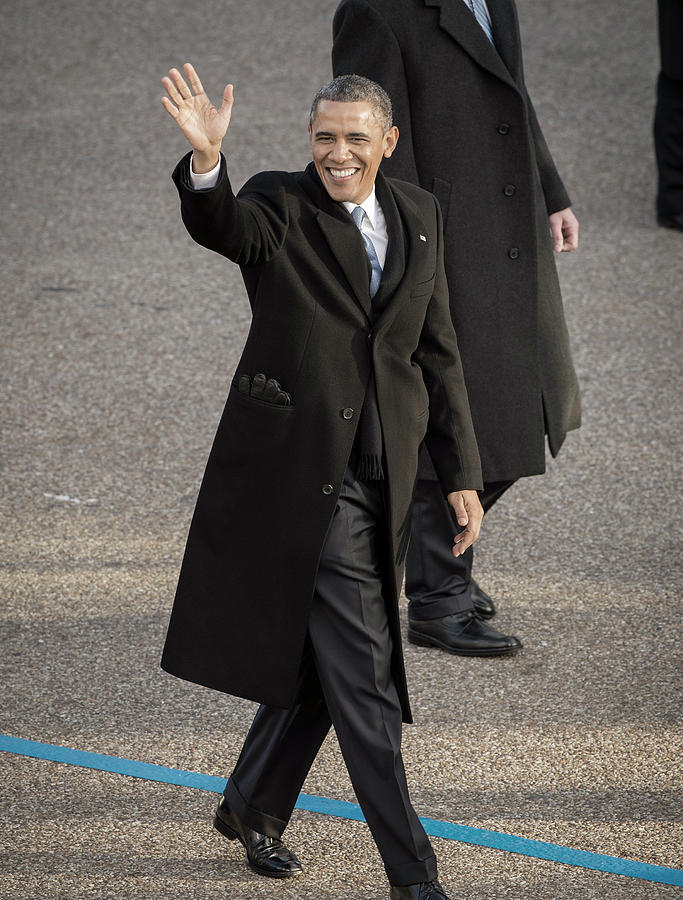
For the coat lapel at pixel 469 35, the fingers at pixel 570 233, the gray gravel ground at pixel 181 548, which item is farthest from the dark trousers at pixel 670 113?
the coat lapel at pixel 469 35

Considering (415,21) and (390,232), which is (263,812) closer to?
(390,232)

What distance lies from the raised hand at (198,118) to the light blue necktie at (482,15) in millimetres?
1517

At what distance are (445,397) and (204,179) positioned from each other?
2.61ft

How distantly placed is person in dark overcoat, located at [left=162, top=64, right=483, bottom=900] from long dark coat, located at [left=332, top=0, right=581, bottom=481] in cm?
100

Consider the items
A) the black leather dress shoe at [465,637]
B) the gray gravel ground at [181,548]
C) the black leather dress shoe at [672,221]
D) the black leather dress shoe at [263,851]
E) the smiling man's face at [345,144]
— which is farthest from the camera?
the black leather dress shoe at [672,221]

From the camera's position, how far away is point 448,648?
423 cm

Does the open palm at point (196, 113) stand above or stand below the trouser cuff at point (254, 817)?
above

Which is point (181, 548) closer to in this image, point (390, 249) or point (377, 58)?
point (377, 58)

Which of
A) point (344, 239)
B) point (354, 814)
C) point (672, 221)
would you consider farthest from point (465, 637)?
point (672, 221)

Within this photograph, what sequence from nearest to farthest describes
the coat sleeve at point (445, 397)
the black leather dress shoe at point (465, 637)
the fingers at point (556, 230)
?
the coat sleeve at point (445, 397)
the black leather dress shoe at point (465, 637)
the fingers at point (556, 230)

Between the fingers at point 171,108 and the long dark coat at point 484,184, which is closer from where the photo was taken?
the fingers at point 171,108

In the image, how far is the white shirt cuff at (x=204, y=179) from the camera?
8.44ft

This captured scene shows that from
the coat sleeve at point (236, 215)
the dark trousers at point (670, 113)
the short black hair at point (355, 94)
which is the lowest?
the coat sleeve at point (236, 215)

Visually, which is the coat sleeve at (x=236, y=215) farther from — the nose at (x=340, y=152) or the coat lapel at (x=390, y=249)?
the coat lapel at (x=390, y=249)
